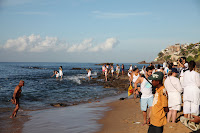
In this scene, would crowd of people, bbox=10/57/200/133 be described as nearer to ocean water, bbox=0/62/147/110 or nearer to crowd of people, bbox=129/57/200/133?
crowd of people, bbox=129/57/200/133

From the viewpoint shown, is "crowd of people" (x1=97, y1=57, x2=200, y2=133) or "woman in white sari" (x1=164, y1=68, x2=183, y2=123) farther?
"woman in white sari" (x1=164, y1=68, x2=183, y2=123)

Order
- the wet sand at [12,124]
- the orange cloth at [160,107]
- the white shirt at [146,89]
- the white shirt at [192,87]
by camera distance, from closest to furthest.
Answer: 1. the orange cloth at [160,107]
2. the white shirt at [192,87]
3. the white shirt at [146,89]
4. the wet sand at [12,124]

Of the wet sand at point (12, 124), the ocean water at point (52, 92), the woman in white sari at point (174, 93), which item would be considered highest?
the woman in white sari at point (174, 93)

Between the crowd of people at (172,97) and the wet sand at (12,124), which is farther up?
the crowd of people at (172,97)

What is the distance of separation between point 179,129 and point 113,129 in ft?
7.32

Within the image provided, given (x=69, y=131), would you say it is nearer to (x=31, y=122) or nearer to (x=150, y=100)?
(x=31, y=122)

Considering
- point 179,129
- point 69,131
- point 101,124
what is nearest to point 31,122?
point 69,131

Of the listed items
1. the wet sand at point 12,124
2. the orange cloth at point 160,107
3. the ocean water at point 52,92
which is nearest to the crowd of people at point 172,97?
the orange cloth at point 160,107

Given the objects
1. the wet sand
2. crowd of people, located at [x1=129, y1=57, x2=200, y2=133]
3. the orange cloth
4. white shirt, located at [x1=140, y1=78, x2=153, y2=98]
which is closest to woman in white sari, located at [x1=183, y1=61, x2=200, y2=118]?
crowd of people, located at [x1=129, y1=57, x2=200, y2=133]

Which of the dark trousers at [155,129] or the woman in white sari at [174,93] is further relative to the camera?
the woman in white sari at [174,93]

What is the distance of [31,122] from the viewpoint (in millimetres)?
8414

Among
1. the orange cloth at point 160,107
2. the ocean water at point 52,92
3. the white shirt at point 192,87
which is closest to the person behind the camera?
the orange cloth at point 160,107

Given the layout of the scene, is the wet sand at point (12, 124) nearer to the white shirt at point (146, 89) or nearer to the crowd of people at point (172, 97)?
the white shirt at point (146, 89)

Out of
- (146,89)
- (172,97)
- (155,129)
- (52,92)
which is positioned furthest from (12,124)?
(52,92)
